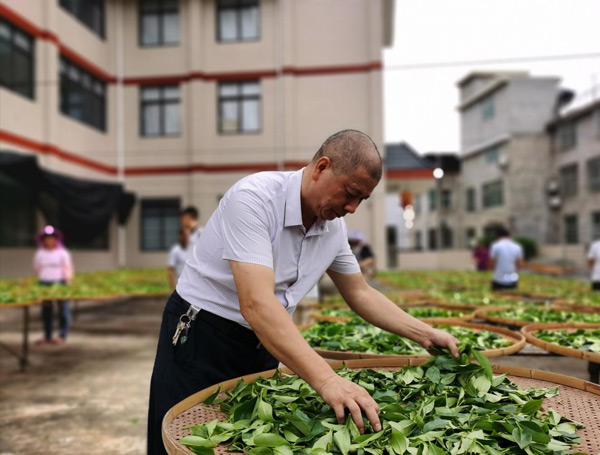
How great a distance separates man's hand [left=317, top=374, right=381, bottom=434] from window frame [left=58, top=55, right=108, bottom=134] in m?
14.7

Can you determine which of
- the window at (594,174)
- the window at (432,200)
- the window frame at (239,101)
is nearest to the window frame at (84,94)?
the window frame at (239,101)

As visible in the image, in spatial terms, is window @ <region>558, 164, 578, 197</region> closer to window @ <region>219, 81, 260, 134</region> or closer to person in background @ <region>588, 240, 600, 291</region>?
window @ <region>219, 81, 260, 134</region>

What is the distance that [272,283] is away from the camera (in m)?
1.80

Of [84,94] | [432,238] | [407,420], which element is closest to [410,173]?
[84,94]

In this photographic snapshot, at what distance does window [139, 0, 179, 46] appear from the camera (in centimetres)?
1731

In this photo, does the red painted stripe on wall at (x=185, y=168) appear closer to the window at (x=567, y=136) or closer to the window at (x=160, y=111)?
the window at (x=160, y=111)

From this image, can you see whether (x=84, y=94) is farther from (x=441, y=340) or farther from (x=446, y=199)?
(x=446, y=199)

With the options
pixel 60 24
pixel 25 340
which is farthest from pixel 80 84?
pixel 25 340

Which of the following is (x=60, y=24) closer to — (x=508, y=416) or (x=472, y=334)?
(x=472, y=334)

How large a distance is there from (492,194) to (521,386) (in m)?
31.7

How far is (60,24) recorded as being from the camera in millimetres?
14086

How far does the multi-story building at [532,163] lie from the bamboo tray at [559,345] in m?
23.7

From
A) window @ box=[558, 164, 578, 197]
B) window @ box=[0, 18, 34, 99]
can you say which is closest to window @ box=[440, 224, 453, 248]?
window @ box=[558, 164, 578, 197]

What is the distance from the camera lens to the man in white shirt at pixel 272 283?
5.65 ft
